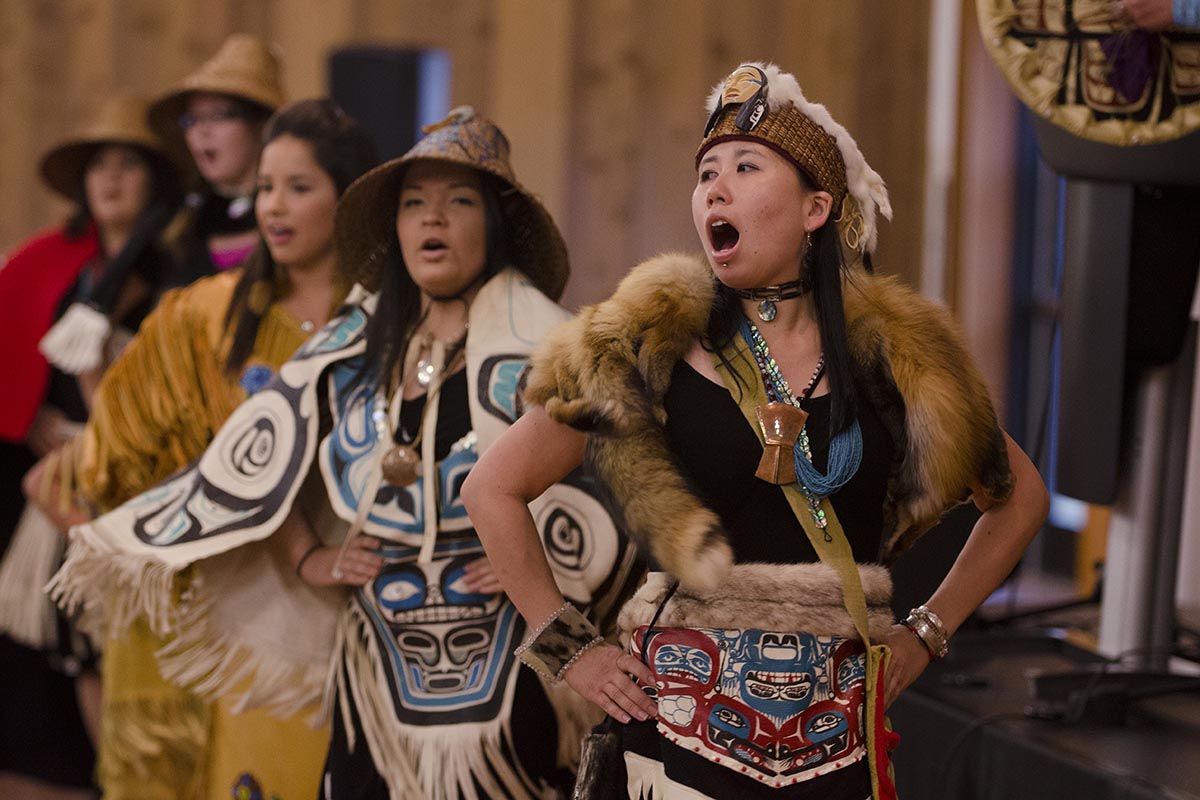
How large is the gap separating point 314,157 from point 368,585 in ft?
2.80

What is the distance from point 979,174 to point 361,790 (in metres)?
4.19

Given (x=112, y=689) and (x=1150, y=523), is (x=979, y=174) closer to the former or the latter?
(x=1150, y=523)

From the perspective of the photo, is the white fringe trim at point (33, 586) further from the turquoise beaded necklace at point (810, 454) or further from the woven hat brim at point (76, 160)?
the turquoise beaded necklace at point (810, 454)

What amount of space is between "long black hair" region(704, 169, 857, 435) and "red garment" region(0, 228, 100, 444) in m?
2.77

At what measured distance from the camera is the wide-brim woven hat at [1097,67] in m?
2.51

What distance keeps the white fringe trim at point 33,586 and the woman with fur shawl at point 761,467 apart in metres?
2.47

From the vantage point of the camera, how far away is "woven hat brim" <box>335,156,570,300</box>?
2387mm

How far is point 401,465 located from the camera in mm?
2225

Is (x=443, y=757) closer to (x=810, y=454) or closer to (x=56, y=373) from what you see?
(x=810, y=454)

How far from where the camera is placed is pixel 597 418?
1.63 metres

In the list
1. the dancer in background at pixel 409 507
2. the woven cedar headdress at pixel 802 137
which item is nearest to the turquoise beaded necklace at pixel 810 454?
the woven cedar headdress at pixel 802 137

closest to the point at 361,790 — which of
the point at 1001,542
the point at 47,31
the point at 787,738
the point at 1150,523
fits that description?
the point at 787,738

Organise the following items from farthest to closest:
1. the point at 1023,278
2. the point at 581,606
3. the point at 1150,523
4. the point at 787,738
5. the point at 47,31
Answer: the point at 1023,278 < the point at 47,31 < the point at 1150,523 < the point at 581,606 < the point at 787,738

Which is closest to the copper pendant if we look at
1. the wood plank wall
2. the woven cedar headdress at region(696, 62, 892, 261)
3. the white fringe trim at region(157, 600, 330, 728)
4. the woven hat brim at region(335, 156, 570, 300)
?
the woven cedar headdress at region(696, 62, 892, 261)
